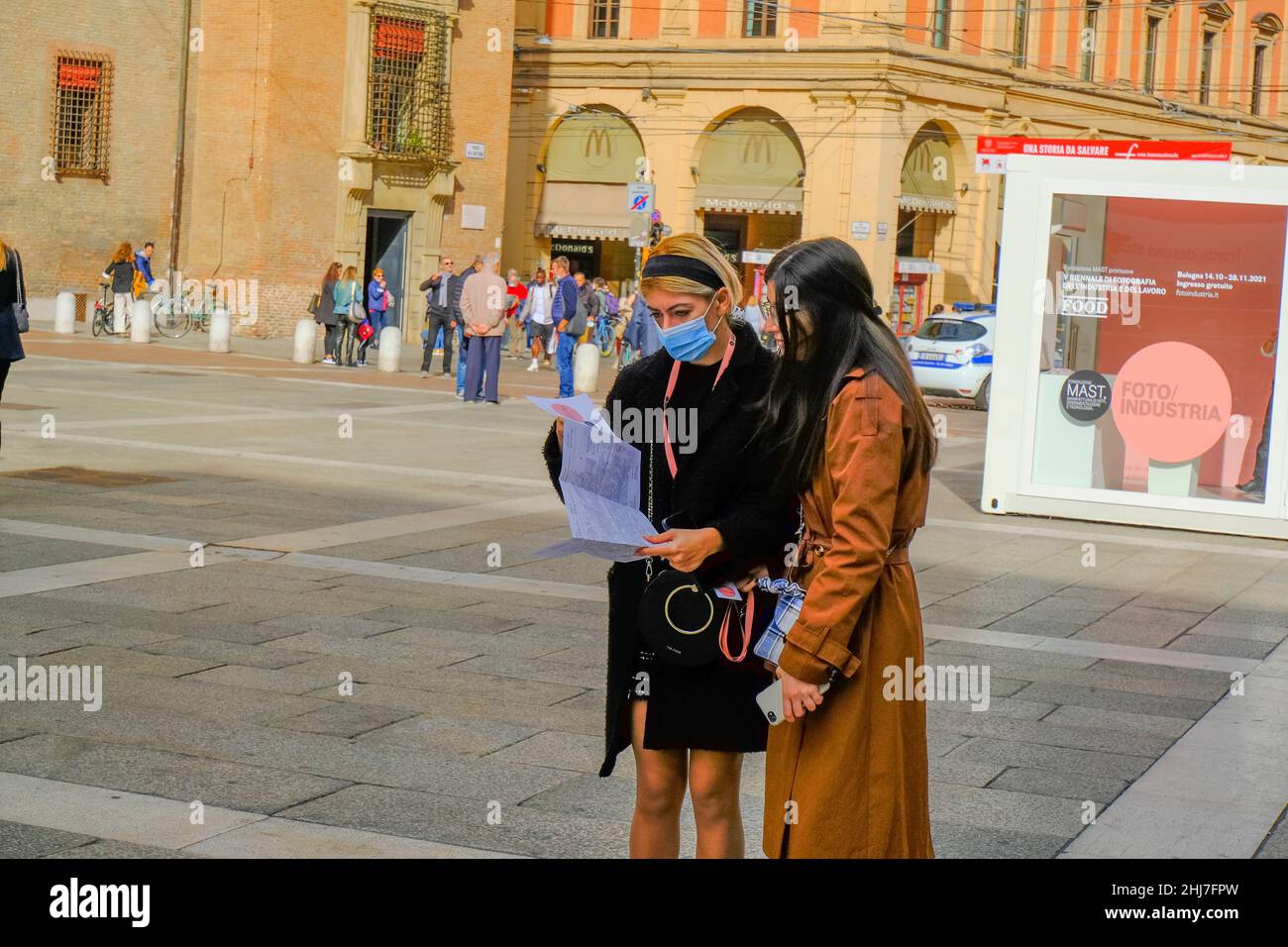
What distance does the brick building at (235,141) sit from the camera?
112 ft

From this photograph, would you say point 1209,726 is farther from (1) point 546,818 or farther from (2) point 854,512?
(2) point 854,512

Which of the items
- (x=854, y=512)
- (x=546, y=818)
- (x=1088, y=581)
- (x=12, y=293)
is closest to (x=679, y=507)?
(x=854, y=512)

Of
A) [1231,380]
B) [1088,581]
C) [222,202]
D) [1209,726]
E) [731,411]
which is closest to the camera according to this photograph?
[731,411]

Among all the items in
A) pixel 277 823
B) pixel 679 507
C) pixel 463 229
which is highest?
pixel 463 229

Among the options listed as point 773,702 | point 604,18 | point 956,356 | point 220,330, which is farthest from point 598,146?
point 773,702

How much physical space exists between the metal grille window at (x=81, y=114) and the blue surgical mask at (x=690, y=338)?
32.9m

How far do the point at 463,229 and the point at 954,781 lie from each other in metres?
33.5

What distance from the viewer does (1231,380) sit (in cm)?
1389

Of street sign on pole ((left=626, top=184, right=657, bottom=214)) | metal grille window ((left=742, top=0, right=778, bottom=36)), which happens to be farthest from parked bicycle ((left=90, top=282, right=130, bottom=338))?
metal grille window ((left=742, top=0, right=778, bottom=36))

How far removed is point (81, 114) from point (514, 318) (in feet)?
31.0

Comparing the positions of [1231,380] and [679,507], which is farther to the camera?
[1231,380]

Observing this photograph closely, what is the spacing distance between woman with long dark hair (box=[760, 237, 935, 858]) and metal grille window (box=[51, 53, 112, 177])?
33268mm

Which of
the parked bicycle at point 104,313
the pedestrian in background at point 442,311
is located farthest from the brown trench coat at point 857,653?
the parked bicycle at point 104,313

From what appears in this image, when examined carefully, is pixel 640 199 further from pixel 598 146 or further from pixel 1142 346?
pixel 598 146
